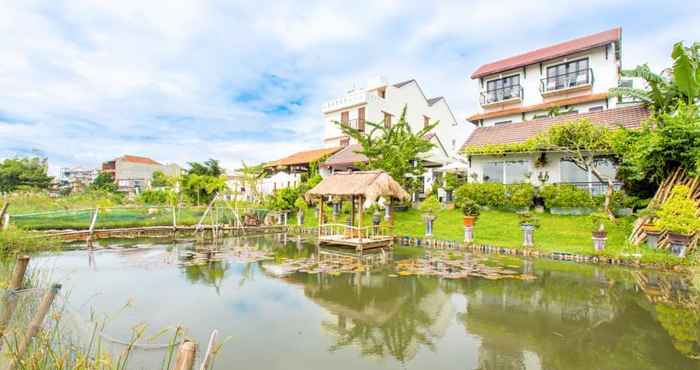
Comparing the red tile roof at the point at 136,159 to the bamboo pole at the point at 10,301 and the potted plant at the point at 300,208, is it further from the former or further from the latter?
the bamboo pole at the point at 10,301

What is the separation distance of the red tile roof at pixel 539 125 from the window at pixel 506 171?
108cm

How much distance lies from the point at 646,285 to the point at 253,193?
2040 centimetres

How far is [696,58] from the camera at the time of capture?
11359 mm

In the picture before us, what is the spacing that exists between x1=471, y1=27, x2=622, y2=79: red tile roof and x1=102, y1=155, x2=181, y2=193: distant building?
44.6 meters

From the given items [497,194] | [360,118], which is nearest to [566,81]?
[497,194]

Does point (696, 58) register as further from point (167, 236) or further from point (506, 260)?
point (167, 236)

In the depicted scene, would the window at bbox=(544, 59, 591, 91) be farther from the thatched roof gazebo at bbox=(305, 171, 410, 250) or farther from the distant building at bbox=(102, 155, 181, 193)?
the distant building at bbox=(102, 155, 181, 193)

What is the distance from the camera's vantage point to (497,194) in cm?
1534

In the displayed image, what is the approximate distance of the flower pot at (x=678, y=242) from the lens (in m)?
8.98

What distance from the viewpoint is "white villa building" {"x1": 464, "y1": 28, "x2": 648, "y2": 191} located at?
15.6 m

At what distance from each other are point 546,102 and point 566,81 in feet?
5.03

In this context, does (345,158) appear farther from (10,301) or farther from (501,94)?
(10,301)

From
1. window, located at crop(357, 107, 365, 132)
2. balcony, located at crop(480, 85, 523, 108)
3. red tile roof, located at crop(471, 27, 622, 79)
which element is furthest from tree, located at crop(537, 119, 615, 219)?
window, located at crop(357, 107, 365, 132)

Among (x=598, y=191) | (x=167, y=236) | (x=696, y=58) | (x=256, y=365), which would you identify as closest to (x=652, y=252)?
(x=598, y=191)
